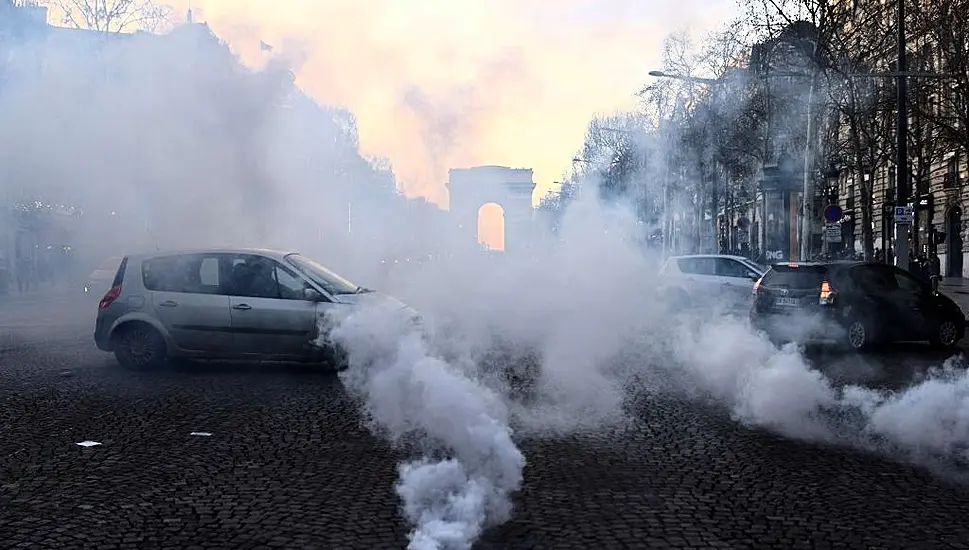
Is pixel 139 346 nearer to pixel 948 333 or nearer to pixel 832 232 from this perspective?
pixel 948 333

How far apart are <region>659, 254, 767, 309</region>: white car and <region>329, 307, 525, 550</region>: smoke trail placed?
1415cm

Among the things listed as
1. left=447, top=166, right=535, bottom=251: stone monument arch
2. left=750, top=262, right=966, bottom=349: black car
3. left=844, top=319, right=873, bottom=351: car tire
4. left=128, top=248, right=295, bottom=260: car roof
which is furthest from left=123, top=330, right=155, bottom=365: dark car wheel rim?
left=844, top=319, right=873, bottom=351: car tire

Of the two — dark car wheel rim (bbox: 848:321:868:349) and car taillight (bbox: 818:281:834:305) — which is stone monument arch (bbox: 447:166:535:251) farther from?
dark car wheel rim (bbox: 848:321:868:349)

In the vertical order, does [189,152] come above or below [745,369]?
above

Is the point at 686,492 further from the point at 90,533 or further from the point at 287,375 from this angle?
the point at 287,375

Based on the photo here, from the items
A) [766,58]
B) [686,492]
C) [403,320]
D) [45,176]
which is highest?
[766,58]

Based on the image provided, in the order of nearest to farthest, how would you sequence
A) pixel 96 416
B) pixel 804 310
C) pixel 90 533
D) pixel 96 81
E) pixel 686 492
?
pixel 90 533
pixel 686 492
pixel 96 416
pixel 804 310
pixel 96 81

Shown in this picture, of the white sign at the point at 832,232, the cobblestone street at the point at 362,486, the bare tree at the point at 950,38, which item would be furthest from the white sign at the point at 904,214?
the cobblestone street at the point at 362,486

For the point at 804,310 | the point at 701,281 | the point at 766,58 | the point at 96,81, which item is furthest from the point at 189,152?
the point at 766,58

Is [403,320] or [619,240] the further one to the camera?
[619,240]

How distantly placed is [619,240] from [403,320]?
5.01 m

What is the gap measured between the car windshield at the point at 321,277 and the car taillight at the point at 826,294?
277 inches

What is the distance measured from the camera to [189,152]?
1616 centimetres

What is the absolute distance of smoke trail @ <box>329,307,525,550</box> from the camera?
4547 millimetres
